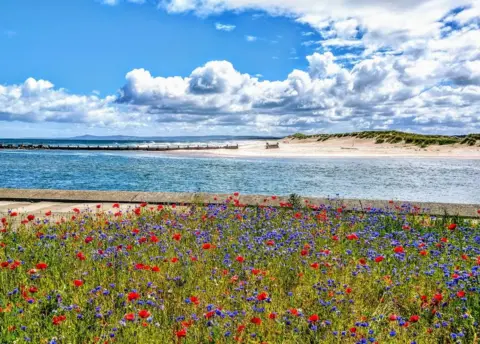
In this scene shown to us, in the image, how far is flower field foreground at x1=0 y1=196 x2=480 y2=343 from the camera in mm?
3342

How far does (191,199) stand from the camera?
381 inches

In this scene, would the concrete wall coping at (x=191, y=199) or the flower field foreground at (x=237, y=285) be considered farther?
the concrete wall coping at (x=191, y=199)

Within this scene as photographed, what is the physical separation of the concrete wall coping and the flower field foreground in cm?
192

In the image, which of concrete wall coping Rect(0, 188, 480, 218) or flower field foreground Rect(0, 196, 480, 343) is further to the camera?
concrete wall coping Rect(0, 188, 480, 218)

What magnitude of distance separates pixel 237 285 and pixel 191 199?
543 centimetres

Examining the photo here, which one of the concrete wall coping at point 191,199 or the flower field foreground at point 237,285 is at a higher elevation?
the concrete wall coping at point 191,199

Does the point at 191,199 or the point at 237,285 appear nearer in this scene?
the point at 237,285

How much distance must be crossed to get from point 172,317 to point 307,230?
3.25 metres

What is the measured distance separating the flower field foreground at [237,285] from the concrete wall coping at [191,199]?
6.29 feet

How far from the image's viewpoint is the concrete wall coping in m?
8.88

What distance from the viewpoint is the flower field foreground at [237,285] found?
3342 millimetres

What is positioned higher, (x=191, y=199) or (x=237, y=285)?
(x=191, y=199)

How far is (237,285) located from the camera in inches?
173

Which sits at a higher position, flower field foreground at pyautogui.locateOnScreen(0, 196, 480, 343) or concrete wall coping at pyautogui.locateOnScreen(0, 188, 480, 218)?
concrete wall coping at pyautogui.locateOnScreen(0, 188, 480, 218)
